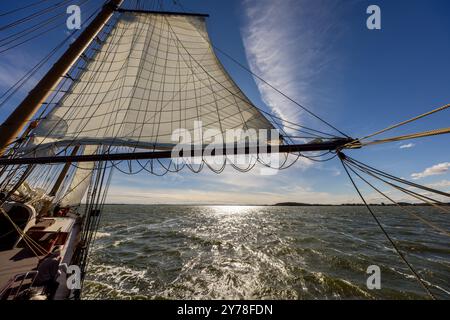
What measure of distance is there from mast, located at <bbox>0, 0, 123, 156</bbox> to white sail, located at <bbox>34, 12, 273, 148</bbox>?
1.15 meters

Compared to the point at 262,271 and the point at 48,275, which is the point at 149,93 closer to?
the point at 48,275

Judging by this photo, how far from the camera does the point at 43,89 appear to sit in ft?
19.4

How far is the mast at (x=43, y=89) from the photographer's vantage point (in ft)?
18.0

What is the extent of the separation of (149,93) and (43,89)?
3.11 metres

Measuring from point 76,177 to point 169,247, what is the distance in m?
14.1

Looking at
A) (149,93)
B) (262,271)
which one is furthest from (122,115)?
(262,271)

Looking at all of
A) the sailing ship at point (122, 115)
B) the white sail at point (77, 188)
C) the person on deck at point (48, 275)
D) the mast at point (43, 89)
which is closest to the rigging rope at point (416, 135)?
the sailing ship at point (122, 115)

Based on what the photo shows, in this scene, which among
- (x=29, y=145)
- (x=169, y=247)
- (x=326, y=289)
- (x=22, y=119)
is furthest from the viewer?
(x=169, y=247)

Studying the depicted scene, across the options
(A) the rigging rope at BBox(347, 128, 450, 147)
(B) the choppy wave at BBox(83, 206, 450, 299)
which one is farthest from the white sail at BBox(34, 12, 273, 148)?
(B) the choppy wave at BBox(83, 206, 450, 299)

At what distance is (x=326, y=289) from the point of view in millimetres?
9047

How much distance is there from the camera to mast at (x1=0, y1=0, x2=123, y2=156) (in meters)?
5.49

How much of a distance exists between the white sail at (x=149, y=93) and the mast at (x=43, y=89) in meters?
1.15
